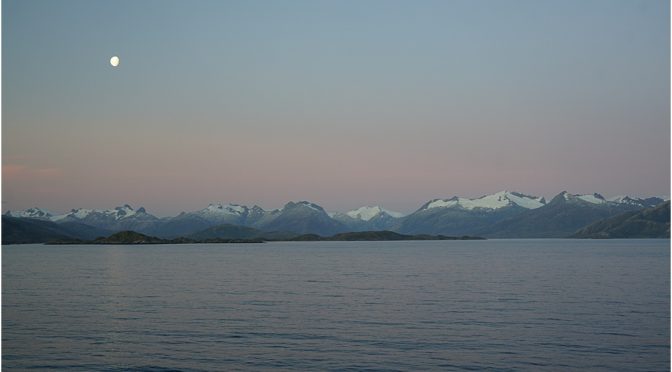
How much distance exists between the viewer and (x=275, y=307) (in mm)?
72250

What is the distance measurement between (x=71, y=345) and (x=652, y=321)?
48.6 metres

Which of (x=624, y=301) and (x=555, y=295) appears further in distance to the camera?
(x=555, y=295)

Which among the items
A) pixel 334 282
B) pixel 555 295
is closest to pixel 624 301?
pixel 555 295

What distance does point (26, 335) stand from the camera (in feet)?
178

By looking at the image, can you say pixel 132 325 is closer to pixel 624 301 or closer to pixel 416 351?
pixel 416 351

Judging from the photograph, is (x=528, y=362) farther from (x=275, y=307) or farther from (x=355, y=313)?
(x=275, y=307)

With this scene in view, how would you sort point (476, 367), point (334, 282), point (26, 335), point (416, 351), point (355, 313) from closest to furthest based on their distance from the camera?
point (476, 367) → point (416, 351) → point (26, 335) → point (355, 313) → point (334, 282)

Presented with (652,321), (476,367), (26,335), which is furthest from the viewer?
(652,321)

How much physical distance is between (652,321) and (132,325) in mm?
46159

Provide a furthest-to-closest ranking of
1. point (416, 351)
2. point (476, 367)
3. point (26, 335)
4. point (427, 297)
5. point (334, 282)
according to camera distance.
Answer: point (334, 282), point (427, 297), point (26, 335), point (416, 351), point (476, 367)

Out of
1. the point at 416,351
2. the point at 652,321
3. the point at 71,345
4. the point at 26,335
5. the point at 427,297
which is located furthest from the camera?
the point at 427,297

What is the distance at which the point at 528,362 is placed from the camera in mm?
42750

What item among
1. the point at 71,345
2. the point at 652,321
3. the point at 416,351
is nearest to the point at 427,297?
the point at 652,321

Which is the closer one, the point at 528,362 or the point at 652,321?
the point at 528,362
